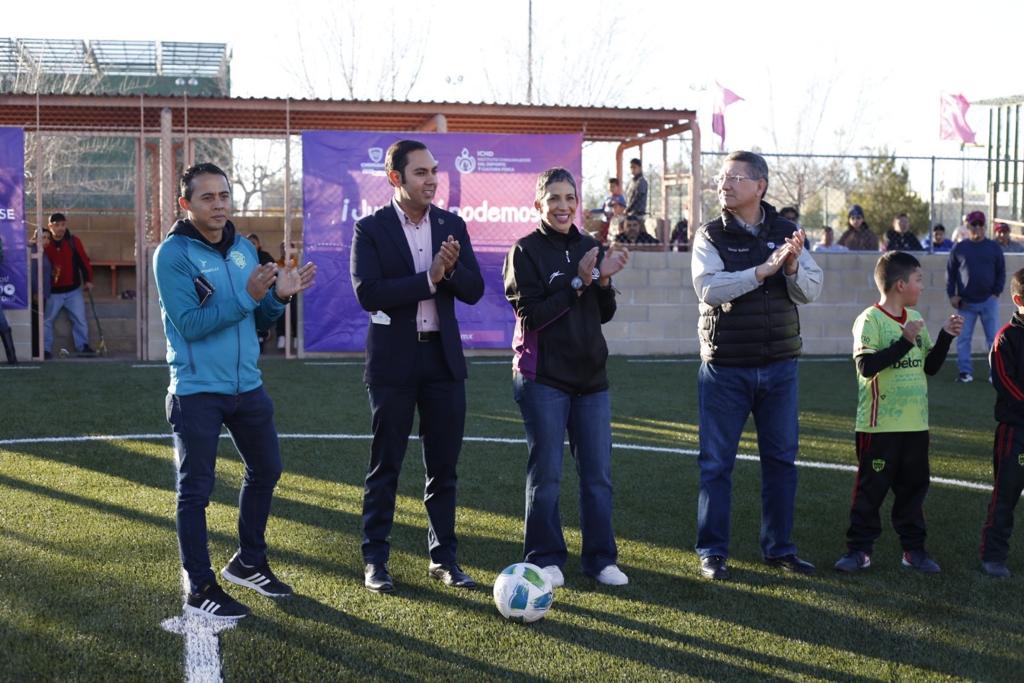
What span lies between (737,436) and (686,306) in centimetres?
1167

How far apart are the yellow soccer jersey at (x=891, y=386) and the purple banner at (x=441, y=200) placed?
10.1m

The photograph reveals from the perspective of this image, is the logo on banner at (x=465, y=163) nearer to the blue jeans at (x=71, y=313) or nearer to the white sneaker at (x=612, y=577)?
the blue jeans at (x=71, y=313)

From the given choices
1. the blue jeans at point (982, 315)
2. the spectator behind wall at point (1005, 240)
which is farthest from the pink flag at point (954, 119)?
the blue jeans at point (982, 315)

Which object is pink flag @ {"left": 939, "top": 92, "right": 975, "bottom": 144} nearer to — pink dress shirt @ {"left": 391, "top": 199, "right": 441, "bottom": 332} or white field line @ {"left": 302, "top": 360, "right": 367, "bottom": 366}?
white field line @ {"left": 302, "top": 360, "right": 367, "bottom": 366}

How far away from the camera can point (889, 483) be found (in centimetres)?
589

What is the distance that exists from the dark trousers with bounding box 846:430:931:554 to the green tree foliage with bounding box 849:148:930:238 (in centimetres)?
2108

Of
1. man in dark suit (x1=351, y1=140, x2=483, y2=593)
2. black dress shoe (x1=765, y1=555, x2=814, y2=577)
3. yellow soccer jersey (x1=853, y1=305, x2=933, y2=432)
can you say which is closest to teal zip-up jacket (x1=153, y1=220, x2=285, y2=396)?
man in dark suit (x1=351, y1=140, x2=483, y2=593)

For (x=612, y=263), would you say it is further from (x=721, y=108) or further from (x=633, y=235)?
(x=721, y=108)

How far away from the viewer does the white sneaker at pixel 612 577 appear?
17.9ft

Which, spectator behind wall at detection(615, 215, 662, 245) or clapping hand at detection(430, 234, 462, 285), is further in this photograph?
spectator behind wall at detection(615, 215, 662, 245)

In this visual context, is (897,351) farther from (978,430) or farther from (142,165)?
(142,165)

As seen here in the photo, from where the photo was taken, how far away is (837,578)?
5.63m

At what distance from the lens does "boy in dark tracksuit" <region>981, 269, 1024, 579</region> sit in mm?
5746

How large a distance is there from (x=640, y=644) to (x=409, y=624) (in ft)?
3.09
